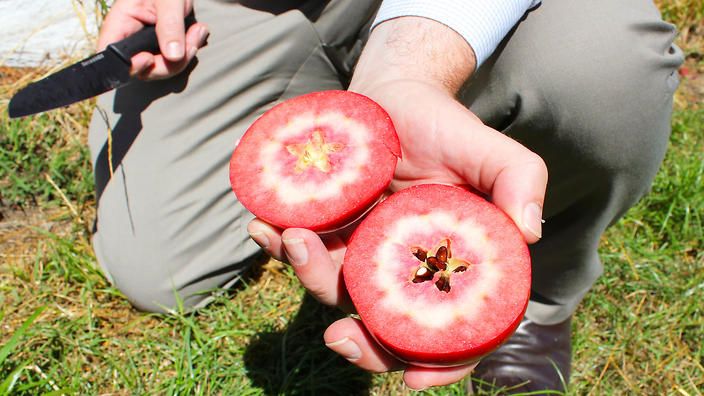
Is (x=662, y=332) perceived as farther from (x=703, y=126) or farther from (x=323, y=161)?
(x=323, y=161)

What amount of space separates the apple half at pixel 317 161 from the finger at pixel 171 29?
2.03 ft

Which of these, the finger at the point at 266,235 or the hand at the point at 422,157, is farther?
the finger at the point at 266,235

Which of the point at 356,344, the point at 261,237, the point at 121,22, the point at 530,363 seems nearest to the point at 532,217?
the point at 356,344

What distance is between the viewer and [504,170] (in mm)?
1023

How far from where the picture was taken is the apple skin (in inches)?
38.1

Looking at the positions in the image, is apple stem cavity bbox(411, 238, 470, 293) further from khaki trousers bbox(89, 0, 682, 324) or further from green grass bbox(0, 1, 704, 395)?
green grass bbox(0, 1, 704, 395)

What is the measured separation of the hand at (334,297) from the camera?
1.04m

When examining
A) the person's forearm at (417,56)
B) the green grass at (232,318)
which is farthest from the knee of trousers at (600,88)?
the green grass at (232,318)

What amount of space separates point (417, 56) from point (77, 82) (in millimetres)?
840

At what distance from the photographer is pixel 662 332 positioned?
5.80 ft

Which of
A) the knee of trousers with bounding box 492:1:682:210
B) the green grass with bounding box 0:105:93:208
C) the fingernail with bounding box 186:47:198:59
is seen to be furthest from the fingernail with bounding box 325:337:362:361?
the green grass with bounding box 0:105:93:208

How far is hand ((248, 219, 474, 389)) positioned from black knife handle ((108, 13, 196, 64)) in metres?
0.72

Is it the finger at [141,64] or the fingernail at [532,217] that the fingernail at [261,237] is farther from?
the finger at [141,64]

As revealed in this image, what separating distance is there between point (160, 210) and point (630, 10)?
1290 millimetres
